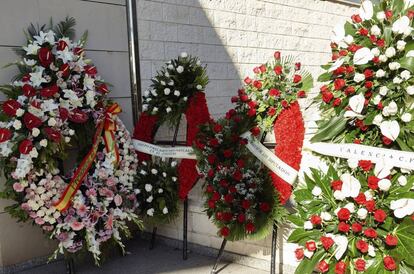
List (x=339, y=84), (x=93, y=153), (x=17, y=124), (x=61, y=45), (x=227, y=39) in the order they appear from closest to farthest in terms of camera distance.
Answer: (x=339, y=84) → (x=17, y=124) → (x=61, y=45) → (x=93, y=153) → (x=227, y=39)

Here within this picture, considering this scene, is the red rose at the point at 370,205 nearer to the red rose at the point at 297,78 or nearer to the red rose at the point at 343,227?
the red rose at the point at 343,227

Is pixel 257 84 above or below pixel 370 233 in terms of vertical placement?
above

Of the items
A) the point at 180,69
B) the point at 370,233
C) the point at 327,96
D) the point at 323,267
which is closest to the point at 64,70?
the point at 180,69

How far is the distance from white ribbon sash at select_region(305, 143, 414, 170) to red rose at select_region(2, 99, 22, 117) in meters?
2.01

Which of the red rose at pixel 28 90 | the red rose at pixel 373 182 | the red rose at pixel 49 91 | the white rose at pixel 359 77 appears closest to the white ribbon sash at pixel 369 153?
the red rose at pixel 373 182

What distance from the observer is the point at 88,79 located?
3.24m

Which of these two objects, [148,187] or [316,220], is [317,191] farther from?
[148,187]

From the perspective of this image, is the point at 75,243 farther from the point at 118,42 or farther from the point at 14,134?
the point at 118,42

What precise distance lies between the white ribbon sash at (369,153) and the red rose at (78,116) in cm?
174

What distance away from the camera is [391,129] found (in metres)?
2.06

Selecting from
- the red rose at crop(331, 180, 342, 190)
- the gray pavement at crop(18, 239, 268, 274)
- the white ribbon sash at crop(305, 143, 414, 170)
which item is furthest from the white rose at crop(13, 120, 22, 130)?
the red rose at crop(331, 180, 342, 190)

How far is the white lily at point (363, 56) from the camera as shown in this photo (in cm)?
210

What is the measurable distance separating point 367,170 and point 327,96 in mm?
463

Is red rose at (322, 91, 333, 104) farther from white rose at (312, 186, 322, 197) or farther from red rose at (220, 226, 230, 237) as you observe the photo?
red rose at (220, 226, 230, 237)
